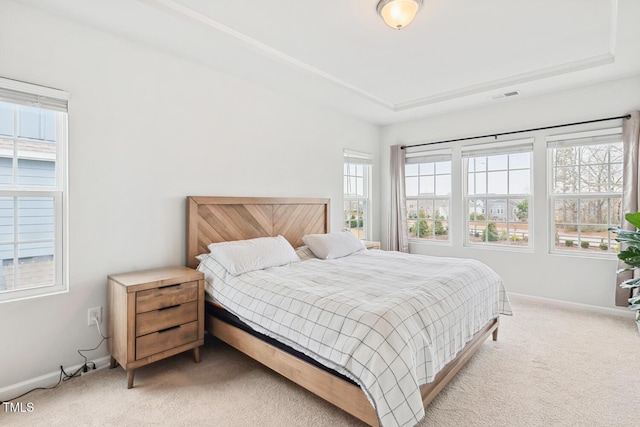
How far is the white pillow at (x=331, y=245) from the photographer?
138 inches

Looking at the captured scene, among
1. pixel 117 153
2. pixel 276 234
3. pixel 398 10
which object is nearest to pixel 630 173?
pixel 398 10

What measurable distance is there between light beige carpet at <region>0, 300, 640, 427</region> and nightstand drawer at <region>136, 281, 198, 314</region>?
1.72ft

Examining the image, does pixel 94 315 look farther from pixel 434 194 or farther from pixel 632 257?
pixel 434 194

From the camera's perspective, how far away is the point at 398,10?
214 centimetres

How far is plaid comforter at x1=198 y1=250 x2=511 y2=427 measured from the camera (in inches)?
61.3

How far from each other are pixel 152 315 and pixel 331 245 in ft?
6.14

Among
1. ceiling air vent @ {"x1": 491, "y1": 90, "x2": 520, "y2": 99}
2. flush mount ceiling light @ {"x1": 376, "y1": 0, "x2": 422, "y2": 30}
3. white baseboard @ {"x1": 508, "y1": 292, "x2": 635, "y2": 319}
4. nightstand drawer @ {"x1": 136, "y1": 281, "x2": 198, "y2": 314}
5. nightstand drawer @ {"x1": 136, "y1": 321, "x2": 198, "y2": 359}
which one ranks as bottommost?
white baseboard @ {"x1": 508, "y1": 292, "x2": 635, "y2": 319}

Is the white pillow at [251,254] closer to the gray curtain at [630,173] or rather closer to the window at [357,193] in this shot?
the window at [357,193]

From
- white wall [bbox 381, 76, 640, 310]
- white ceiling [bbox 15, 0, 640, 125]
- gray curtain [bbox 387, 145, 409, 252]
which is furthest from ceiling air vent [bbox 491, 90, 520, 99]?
gray curtain [bbox 387, 145, 409, 252]

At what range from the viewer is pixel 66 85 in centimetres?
231

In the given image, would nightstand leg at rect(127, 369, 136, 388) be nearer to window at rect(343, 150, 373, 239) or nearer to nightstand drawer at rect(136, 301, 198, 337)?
nightstand drawer at rect(136, 301, 198, 337)

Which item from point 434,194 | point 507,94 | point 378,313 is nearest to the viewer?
point 378,313

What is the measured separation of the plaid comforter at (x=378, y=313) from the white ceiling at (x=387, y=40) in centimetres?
187

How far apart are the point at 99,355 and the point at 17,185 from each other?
4.42 feet
